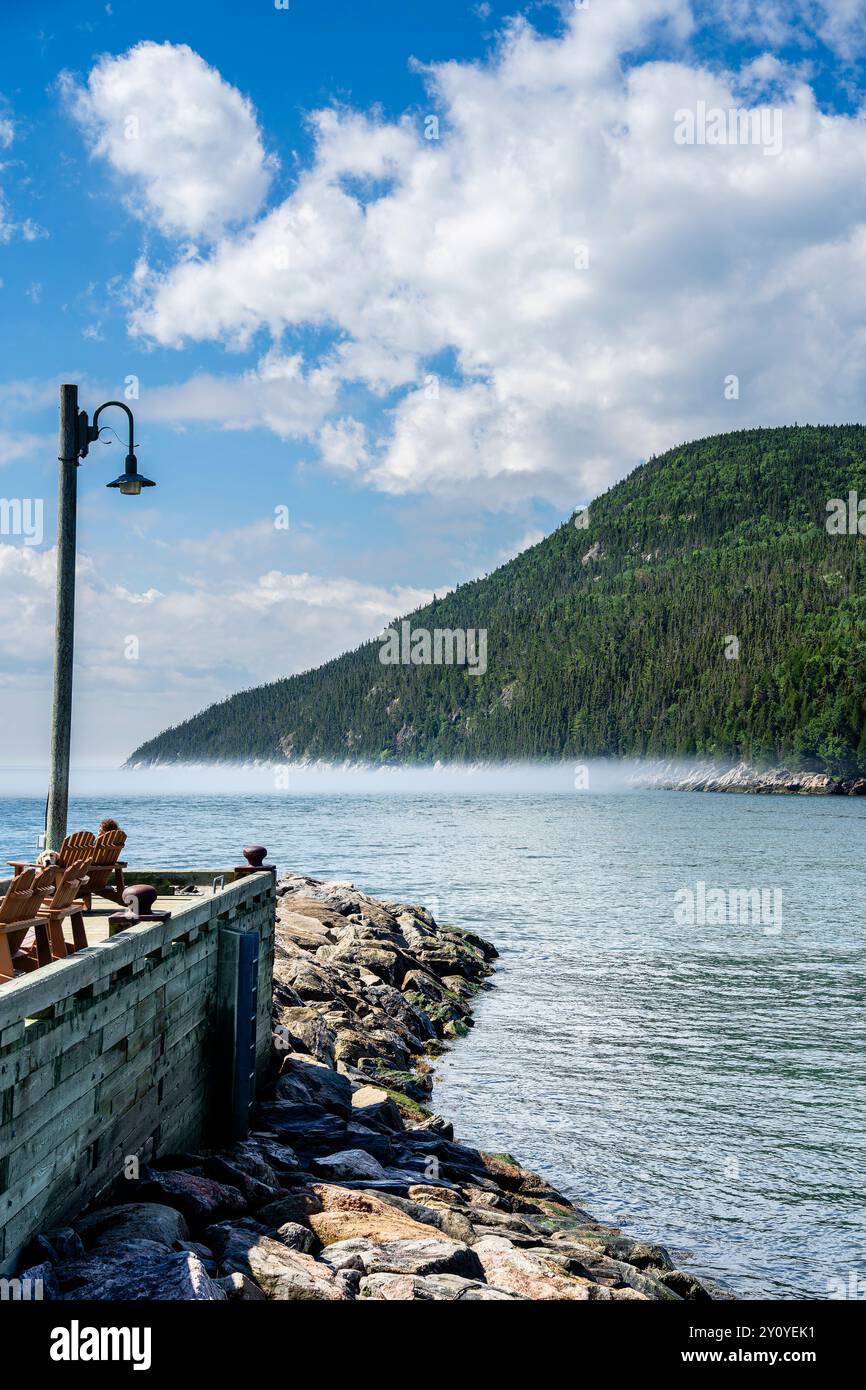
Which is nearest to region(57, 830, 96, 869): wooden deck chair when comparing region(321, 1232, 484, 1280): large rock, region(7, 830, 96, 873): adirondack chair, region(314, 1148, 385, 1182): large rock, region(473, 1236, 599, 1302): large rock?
region(7, 830, 96, 873): adirondack chair

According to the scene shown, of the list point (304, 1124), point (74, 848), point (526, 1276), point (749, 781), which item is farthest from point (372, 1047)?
point (749, 781)

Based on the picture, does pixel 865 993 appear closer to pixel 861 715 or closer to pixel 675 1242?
pixel 675 1242

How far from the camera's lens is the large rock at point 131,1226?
23.2 ft

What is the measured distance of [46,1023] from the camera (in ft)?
22.1

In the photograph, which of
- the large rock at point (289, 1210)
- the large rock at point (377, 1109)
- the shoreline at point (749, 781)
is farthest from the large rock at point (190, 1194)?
the shoreline at point (749, 781)

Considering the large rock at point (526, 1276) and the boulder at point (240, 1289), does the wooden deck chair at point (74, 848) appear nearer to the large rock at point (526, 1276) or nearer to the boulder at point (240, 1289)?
the boulder at point (240, 1289)

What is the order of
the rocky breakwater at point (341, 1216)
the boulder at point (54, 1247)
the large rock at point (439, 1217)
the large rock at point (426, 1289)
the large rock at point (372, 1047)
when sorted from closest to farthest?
the boulder at point (54, 1247) → the rocky breakwater at point (341, 1216) → the large rock at point (426, 1289) → the large rock at point (439, 1217) → the large rock at point (372, 1047)

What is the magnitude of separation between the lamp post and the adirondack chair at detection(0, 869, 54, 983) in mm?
3530

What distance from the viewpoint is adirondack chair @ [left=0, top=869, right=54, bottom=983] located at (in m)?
8.57

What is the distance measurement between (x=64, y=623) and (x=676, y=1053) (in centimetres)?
1285

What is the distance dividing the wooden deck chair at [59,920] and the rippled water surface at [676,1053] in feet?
22.9

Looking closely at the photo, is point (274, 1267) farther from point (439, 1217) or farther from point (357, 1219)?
point (439, 1217)

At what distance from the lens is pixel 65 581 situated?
13.4 m

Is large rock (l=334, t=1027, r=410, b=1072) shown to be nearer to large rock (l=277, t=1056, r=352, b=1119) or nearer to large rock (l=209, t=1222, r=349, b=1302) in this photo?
large rock (l=277, t=1056, r=352, b=1119)
